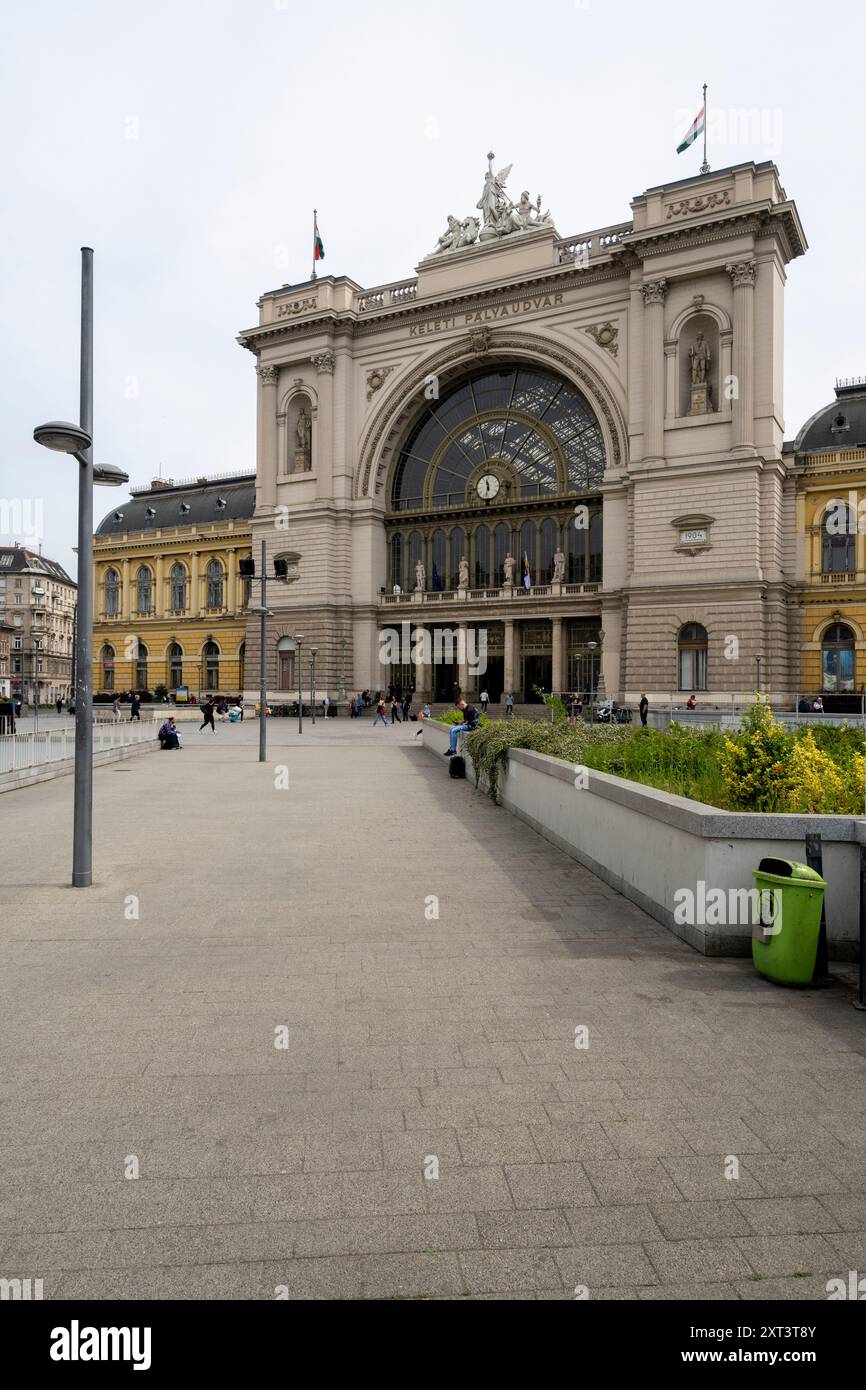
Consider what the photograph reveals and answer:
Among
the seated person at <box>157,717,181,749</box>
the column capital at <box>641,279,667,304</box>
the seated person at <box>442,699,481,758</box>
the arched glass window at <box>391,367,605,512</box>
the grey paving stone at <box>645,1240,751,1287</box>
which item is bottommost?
the grey paving stone at <box>645,1240,751,1287</box>

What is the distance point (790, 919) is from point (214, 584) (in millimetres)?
71580

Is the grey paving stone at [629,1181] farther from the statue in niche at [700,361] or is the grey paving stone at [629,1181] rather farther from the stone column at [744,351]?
the statue in niche at [700,361]

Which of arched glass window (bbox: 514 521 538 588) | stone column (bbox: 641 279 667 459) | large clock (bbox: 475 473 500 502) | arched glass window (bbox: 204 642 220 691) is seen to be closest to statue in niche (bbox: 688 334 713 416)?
stone column (bbox: 641 279 667 459)

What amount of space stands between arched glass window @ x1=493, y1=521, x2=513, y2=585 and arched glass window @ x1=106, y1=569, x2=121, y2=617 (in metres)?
41.6

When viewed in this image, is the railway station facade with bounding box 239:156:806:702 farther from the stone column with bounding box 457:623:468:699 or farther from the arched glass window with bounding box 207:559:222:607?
the arched glass window with bounding box 207:559:222:607

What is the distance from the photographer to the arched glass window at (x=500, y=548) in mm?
54312

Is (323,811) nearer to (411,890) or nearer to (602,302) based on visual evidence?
(411,890)

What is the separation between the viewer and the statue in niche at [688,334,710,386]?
43.9 meters

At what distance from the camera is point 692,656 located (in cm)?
4362

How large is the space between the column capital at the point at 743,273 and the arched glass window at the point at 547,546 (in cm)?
1653

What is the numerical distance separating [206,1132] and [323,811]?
10.6 metres

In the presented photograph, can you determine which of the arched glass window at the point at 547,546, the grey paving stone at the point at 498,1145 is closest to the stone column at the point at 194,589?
the arched glass window at the point at 547,546
